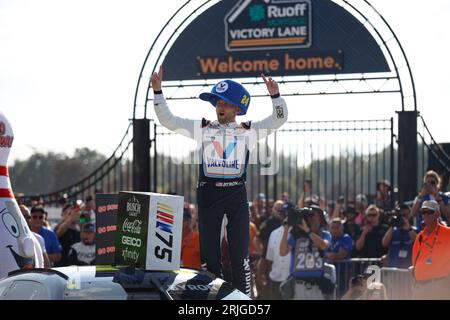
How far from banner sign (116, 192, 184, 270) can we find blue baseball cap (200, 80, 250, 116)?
1341mm

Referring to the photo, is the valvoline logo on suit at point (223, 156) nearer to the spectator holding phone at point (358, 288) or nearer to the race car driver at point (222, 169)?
the race car driver at point (222, 169)

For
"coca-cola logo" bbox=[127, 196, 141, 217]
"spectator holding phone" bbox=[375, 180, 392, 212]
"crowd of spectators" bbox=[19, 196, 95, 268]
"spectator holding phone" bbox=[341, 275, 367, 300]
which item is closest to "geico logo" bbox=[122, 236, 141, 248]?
"coca-cola logo" bbox=[127, 196, 141, 217]

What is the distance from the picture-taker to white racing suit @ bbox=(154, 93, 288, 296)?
7047 mm

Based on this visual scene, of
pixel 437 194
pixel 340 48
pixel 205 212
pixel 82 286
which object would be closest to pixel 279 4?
pixel 340 48

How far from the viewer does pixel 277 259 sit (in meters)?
12.4

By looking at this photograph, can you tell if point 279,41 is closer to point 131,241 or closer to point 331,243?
point 331,243

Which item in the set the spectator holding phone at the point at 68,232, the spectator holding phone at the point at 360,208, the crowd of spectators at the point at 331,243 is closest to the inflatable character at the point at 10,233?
the crowd of spectators at the point at 331,243

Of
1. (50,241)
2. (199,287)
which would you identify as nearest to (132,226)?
(199,287)

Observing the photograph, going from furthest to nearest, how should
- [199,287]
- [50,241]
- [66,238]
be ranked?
[66,238] < [50,241] < [199,287]

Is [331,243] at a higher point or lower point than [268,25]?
lower

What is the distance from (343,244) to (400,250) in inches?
40.5

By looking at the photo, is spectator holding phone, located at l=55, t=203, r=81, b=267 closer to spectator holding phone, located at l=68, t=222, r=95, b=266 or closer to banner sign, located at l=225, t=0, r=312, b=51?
spectator holding phone, located at l=68, t=222, r=95, b=266
